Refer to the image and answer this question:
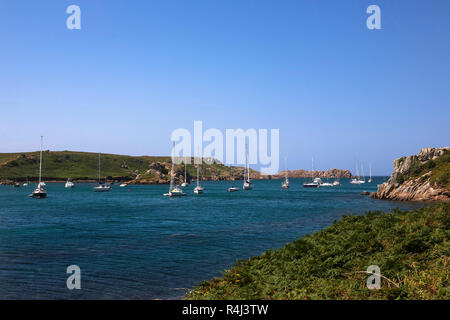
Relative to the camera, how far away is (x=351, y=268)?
1443 cm

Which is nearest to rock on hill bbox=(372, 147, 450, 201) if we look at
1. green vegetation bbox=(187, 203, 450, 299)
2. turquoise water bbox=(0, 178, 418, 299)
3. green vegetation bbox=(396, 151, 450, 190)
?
green vegetation bbox=(396, 151, 450, 190)

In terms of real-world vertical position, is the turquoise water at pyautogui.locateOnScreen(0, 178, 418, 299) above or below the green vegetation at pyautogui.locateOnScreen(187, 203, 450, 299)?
below

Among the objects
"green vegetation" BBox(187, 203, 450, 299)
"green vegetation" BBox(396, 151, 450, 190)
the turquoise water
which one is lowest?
the turquoise water

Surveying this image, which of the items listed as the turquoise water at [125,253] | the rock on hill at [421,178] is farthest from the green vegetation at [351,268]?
the rock on hill at [421,178]

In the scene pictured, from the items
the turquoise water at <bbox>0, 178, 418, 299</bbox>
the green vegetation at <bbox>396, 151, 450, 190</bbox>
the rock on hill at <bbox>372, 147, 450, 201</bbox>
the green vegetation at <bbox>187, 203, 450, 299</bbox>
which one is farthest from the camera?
the rock on hill at <bbox>372, 147, 450, 201</bbox>

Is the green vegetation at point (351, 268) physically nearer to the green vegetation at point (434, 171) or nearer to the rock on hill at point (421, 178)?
the rock on hill at point (421, 178)

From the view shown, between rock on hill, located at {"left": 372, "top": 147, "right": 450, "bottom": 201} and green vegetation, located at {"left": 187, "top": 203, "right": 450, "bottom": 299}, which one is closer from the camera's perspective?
green vegetation, located at {"left": 187, "top": 203, "right": 450, "bottom": 299}

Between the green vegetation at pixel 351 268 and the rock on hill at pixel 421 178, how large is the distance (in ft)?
204

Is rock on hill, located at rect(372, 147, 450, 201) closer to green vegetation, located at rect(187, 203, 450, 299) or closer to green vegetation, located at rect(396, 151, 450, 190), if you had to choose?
green vegetation, located at rect(396, 151, 450, 190)

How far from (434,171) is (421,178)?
320cm

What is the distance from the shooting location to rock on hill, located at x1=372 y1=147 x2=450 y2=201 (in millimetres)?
74750

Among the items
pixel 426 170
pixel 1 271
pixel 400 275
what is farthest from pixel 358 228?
pixel 426 170

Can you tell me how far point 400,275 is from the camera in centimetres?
1255
